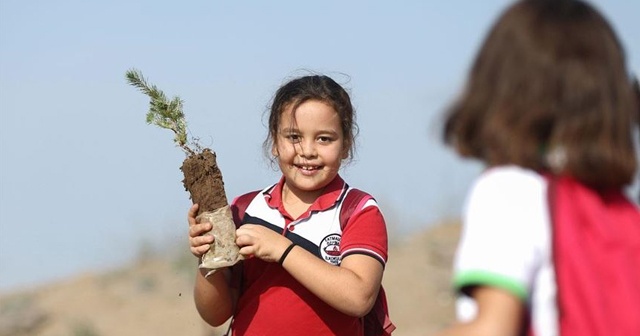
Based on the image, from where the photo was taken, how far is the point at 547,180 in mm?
3234

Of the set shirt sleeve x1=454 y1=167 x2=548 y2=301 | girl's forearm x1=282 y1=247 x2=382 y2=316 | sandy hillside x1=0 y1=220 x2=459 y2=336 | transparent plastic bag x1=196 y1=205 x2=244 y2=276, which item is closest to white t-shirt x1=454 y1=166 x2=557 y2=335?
shirt sleeve x1=454 y1=167 x2=548 y2=301

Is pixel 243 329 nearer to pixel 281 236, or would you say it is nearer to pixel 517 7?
pixel 281 236

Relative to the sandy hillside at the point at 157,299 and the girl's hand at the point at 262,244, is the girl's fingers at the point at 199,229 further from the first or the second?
the sandy hillside at the point at 157,299

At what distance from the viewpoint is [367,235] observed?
17.4 ft

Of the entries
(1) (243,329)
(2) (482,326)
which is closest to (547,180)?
(2) (482,326)

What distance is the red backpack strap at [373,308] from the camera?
5.38 meters

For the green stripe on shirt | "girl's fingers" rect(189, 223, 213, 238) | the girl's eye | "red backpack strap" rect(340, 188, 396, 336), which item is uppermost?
the girl's eye

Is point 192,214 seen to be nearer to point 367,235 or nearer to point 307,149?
point 307,149

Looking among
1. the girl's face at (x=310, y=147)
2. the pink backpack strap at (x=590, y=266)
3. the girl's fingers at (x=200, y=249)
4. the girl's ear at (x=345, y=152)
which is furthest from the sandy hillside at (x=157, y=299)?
the pink backpack strap at (x=590, y=266)

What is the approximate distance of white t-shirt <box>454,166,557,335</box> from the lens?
Result: 3.12 m

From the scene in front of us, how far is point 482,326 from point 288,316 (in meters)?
2.28

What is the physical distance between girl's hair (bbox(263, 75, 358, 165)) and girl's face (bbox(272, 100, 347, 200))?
3 cm

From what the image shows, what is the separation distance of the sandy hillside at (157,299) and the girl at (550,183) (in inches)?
452

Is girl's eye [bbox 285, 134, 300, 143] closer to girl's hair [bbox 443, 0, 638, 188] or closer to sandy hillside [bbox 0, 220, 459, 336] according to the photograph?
girl's hair [bbox 443, 0, 638, 188]
